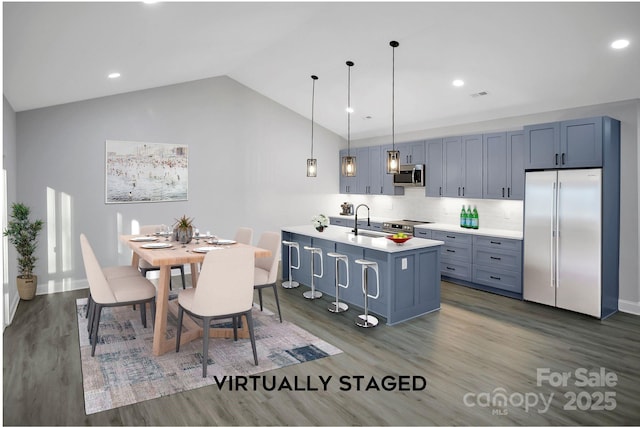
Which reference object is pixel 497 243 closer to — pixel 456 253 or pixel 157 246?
pixel 456 253

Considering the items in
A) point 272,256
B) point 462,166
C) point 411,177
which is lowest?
point 272,256

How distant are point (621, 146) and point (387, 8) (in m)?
3.27

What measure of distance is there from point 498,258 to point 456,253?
0.68 m

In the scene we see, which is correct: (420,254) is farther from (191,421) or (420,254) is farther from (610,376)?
(191,421)

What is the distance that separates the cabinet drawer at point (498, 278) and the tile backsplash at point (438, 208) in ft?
2.80

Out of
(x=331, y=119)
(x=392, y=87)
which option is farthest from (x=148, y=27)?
(x=331, y=119)

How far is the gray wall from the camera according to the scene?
4.56 meters

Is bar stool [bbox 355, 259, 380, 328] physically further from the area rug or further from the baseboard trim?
the baseboard trim

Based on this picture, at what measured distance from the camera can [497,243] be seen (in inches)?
227

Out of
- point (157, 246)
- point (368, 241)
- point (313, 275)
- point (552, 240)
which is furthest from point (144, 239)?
point (552, 240)

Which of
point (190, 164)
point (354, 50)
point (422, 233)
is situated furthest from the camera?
point (190, 164)

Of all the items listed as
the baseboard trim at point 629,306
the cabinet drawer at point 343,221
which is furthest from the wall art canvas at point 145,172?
the baseboard trim at point 629,306

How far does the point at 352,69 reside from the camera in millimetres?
5883

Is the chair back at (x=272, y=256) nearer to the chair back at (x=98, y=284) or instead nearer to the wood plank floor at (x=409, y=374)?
the wood plank floor at (x=409, y=374)
